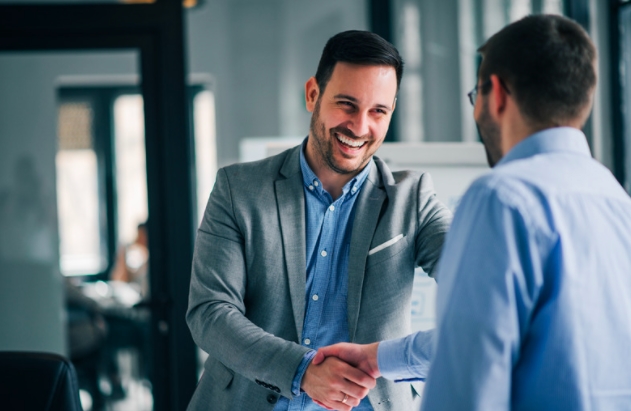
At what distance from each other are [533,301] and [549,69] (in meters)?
0.34

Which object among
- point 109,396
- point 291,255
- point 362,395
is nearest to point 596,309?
point 362,395

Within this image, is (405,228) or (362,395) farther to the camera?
(405,228)

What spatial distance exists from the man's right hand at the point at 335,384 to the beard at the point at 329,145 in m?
0.47

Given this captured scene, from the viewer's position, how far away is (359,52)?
5.25 ft

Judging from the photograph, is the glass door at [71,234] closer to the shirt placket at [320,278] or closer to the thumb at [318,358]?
the shirt placket at [320,278]

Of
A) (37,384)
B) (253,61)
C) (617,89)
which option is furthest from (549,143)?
(253,61)

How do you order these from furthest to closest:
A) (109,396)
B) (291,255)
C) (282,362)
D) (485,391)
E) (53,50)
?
(109,396) → (53,50) → (291,255) → (282,362) → (485,391)

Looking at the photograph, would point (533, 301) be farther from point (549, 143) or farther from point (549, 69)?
point (549, 69)

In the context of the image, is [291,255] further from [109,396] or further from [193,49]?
[193,49]

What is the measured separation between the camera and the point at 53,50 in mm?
2979

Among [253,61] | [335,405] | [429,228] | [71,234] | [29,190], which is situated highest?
[253,61]

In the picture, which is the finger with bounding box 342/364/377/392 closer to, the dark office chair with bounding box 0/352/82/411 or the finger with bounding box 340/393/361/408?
the finger with bounding box 340/393/361/408

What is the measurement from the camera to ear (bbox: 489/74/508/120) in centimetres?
100

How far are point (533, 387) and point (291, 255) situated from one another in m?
0.78
